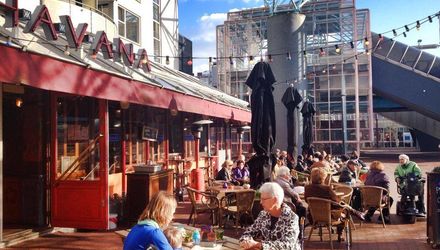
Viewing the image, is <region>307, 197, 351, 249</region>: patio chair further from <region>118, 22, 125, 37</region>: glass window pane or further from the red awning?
<region>118, 22, 125, 37</region>: glass window pane

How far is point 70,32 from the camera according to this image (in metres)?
7.04

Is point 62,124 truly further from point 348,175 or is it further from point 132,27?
point 132,27

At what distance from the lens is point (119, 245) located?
641cm

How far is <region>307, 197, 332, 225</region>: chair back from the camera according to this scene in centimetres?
637

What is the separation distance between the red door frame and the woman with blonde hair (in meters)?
4.17

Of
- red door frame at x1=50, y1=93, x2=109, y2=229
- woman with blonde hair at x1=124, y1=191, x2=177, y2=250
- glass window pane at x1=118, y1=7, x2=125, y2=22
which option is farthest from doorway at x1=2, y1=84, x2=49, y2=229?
glass window pane at x1=118, y1=7, x2=125, y2=22

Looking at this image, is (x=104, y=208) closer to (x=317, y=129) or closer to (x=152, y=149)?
(x=152, y=149)

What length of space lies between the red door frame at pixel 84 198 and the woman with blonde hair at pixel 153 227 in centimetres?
417

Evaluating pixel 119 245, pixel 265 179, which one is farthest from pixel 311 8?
pixel 119 245

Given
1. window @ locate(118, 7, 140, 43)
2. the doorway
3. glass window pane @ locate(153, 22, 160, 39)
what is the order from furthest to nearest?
glass window pane @ locate(153, 22, 160, 39)
window @ locate(118, 7, 140, 43)
the doorway

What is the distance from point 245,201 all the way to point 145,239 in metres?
4.55

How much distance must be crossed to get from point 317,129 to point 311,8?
8.85 meters

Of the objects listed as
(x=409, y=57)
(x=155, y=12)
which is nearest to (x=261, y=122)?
(x=155, y=12)

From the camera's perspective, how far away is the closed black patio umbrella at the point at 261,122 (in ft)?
26.5
